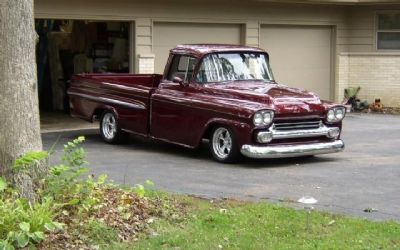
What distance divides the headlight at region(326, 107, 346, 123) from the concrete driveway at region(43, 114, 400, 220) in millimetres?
648

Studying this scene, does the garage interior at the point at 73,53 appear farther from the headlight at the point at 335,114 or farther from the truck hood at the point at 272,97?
the headlight at the point at 335,114

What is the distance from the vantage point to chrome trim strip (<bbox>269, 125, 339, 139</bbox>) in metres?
9.99

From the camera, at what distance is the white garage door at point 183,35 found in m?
16.5

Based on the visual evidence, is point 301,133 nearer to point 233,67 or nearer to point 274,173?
point 274,173

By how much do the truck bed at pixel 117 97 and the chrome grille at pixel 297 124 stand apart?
2.54 metres

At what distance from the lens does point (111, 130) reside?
41.3 ft

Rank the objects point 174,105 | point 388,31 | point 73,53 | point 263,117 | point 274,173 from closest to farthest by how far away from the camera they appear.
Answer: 1. point 274,173
2. point 263,117
3. point 174,105
4. point 73,53
5. point 388,31

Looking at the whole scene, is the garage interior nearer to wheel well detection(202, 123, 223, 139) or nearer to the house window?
wheel well detection(202, 123, 223, 139)

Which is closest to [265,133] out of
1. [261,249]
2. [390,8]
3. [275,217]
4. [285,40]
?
[275,217]


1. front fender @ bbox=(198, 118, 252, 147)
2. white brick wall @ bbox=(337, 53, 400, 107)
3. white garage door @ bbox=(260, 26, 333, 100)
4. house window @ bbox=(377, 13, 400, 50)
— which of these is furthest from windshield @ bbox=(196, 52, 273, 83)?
house window @ bbox=(377, 13, 400, 50)

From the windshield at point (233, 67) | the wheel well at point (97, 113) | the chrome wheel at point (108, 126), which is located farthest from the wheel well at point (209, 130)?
the wheel well at point (97, 113)

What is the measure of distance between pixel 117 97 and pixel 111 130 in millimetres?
705

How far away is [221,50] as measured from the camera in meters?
11.4

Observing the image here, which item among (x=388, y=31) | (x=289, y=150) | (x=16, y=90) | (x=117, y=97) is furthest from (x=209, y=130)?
(x=388, y=31)
